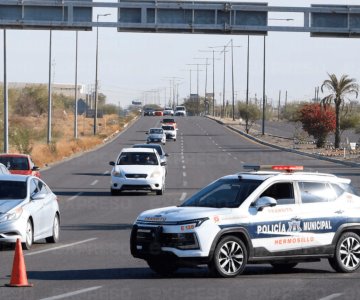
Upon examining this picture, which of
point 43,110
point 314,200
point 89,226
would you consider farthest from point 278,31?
point 43,110

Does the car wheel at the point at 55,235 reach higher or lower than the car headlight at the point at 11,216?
lower

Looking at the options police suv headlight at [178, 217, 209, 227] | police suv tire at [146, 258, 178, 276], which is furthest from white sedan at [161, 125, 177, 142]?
police suv headlight at [178, 217, 209, 227]

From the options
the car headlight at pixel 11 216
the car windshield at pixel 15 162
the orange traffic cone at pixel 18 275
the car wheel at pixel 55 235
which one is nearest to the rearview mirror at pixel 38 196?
the car headlight at pixel 11 216

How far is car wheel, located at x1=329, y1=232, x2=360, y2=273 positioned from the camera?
1516cm

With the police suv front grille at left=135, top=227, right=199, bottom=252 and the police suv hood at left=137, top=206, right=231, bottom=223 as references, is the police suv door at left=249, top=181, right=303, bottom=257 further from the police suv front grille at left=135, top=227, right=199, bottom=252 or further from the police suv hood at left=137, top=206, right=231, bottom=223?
the police suv front grille at left=135, top=227, right=199, bottom=252

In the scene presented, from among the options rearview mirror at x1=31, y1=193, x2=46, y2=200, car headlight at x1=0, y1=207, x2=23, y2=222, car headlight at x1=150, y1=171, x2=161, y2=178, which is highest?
rearview mirror at x1=31, y1=193, x2=46, y2=200

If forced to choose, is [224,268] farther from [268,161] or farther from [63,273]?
[268,161]

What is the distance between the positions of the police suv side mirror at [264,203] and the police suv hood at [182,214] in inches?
18.9

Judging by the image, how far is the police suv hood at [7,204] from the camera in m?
17.9

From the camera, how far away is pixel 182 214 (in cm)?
1418

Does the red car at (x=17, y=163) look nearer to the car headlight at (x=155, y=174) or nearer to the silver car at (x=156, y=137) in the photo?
the car headlight at (x=155, y=174)

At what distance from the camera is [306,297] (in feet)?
41.4

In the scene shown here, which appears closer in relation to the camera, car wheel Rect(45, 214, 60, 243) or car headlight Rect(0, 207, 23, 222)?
car headlight Rect(0, 207, 23, 222)

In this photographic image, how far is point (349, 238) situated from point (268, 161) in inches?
1685
